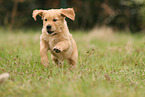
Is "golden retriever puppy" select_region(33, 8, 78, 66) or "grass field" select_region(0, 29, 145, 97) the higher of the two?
"golden retriever puppy" select_region(33, 8, 78, 66)

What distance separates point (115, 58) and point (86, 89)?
225 centimetres

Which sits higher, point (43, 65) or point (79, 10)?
point (79, 10)

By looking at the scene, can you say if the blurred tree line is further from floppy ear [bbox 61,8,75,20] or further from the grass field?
floppy ear [bbox 61,8,75,20]

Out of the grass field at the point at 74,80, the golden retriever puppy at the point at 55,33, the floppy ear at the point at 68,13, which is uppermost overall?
the floppy ear at the point at 68,13

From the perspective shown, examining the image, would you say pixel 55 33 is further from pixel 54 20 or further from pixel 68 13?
pixel 68 13

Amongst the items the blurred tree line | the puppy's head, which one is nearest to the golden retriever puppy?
the puppy's head

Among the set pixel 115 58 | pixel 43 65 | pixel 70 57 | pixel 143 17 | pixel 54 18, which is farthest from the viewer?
pixel 143 17

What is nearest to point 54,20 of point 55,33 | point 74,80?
point 55,33

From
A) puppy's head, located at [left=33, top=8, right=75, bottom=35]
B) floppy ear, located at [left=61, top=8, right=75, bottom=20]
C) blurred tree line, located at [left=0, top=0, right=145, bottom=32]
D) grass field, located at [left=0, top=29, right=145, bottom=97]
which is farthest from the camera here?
blurred tree line, located at [left=0, top=0, right=145, bottom=32]

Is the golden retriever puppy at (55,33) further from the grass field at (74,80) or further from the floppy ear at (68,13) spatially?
the grass field at (74,80)

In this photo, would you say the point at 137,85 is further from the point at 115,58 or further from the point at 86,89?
the point at 115,58

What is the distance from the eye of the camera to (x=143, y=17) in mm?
11289

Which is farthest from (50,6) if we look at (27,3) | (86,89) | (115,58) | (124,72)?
(86,89)

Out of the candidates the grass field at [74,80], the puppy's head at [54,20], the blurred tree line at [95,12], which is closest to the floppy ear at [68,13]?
the puppy's head at [54,20]
